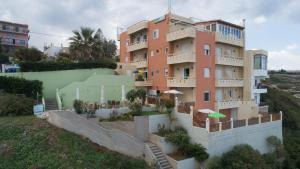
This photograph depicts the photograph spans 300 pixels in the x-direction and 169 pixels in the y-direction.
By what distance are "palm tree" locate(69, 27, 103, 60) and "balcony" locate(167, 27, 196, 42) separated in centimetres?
1525

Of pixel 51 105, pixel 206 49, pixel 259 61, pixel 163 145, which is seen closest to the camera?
pixel 163 145

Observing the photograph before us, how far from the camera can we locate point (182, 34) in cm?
2867

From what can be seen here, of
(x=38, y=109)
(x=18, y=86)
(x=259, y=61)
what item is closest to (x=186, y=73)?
(x=259, y=61)

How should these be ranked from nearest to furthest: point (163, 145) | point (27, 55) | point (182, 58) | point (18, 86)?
1. point (163, 145)
2. point (18, 86)
3. point (182, 58)
4. point (27, 55)

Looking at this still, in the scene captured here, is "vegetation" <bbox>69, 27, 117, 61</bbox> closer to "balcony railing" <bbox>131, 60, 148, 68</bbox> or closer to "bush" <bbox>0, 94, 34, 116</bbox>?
"balcony railing" <bbox>131, 60, 148, 68</bbox>

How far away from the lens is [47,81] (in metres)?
32.5

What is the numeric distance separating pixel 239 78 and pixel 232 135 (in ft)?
41.4

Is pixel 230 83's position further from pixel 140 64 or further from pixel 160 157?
pixel 160 157

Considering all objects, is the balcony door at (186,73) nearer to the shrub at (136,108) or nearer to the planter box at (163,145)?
the shrub at (136,108)

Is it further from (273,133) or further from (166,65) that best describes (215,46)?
(273,133)

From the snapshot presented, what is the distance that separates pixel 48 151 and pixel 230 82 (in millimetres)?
23180

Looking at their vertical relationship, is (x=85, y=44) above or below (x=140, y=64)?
above

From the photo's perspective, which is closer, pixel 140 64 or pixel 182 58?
pixel 182 58

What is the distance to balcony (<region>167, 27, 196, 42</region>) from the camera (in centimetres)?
2798
